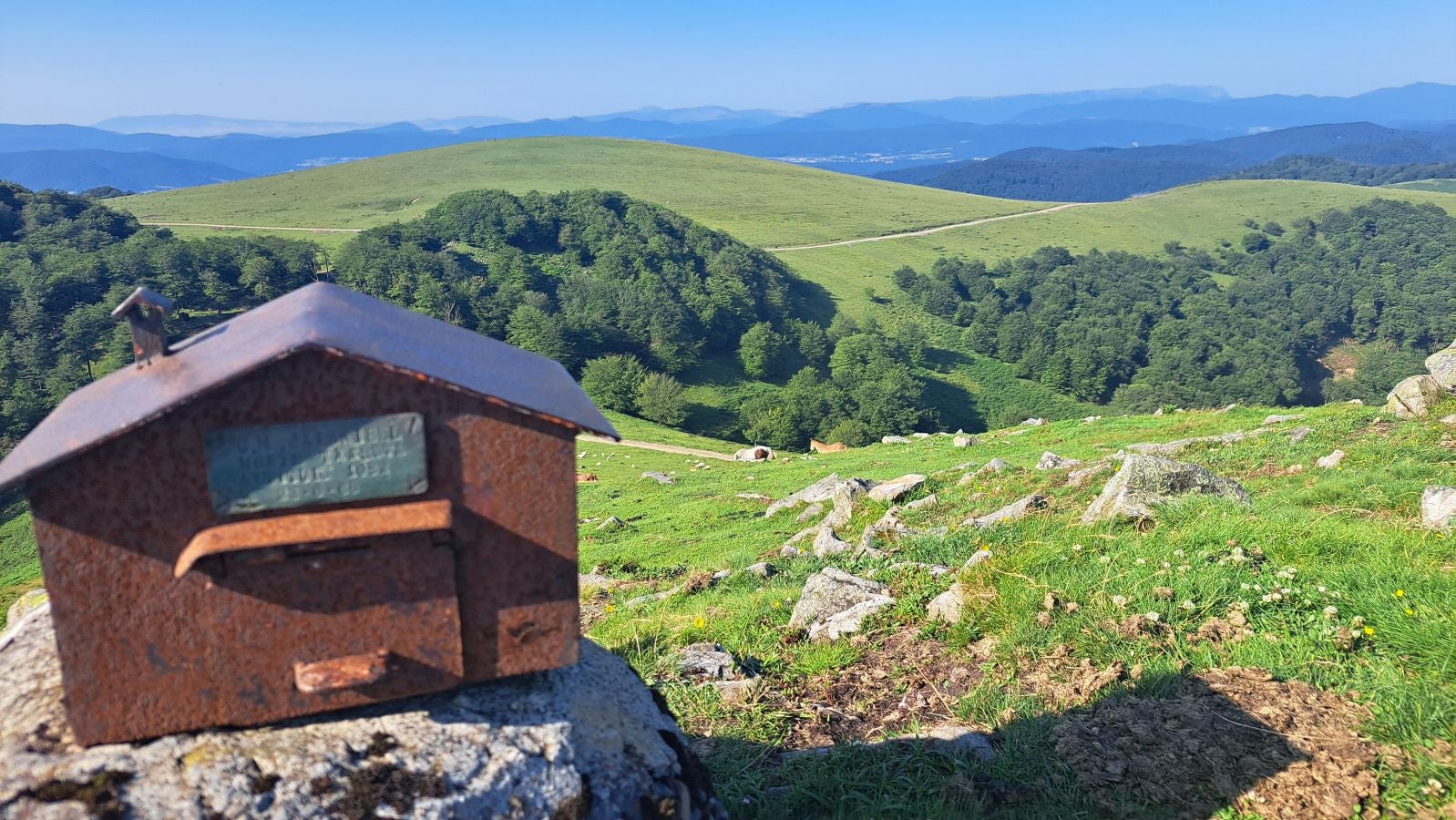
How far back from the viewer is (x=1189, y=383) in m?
85.6

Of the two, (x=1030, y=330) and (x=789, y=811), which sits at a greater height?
(x=789, y=811)

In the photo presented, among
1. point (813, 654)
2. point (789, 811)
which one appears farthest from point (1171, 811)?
point (813, 654)

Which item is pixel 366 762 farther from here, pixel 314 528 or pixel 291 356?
pixel 291 356

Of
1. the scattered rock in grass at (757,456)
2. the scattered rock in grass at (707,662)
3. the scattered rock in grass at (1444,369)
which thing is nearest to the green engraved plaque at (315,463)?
the scattered rock in grass at (707,662)

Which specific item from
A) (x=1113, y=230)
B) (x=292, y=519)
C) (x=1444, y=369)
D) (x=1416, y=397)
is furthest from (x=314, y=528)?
(x=1113, y=230)

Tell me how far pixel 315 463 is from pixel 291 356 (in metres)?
0.47

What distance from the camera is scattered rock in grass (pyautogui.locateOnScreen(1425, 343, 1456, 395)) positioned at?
52.1 ft

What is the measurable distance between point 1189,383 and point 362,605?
97.0 m

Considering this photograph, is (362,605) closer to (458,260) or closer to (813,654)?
(813,654)

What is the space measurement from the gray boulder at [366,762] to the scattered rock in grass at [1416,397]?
699 inches

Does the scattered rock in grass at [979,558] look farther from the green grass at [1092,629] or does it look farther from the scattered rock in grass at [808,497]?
the scattered rock in grass at [808,497]

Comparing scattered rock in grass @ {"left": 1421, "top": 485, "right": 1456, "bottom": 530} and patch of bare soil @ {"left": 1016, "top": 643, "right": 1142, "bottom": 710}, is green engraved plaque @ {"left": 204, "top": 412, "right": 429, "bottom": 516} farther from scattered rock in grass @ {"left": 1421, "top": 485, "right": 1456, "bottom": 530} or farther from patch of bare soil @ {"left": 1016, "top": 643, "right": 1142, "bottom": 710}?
scattered rock in grass @ {"left": 1421, "top": 485, "right": 1456, "bottom": 530}

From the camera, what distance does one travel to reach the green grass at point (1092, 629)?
16.8 feet

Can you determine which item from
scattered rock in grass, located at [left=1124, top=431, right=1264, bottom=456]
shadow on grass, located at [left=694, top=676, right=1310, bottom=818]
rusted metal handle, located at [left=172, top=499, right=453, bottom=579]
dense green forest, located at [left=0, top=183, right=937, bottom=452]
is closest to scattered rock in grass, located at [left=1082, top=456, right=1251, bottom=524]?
shadow on grass, located at [left=694, top=676, right=1310, bottom=818]
